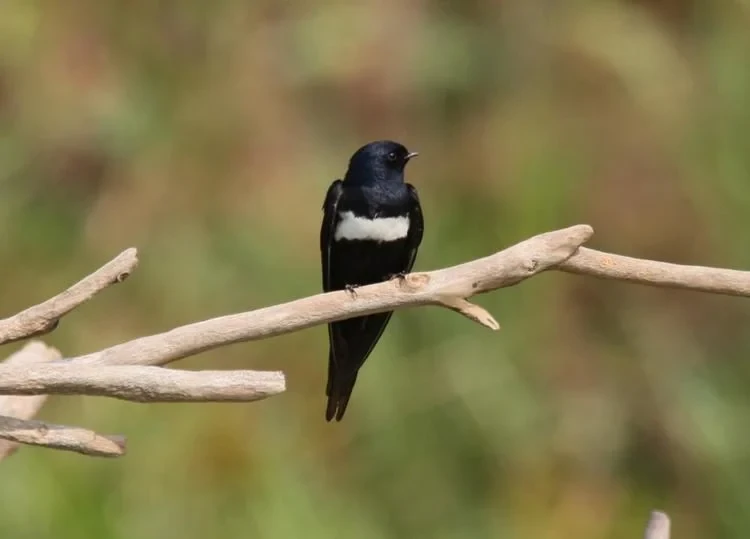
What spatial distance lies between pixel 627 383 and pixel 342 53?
102cm

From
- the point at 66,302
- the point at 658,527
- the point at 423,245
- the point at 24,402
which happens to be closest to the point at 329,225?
the point at 24,402

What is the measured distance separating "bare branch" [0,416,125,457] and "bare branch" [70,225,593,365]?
54 millimetres

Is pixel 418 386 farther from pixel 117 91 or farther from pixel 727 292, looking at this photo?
pixel 727 292

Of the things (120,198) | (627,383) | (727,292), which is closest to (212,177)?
(120,198)

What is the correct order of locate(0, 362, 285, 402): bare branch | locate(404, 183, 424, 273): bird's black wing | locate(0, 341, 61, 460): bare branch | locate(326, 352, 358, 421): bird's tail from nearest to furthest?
locate(0, 362, 285, 402): bare branch → locate(0, 341, 61, 460): bare branch → locate(326, 352, 358, 421): bird's tail → locate(404, 183, 424, 273): bird's black wing

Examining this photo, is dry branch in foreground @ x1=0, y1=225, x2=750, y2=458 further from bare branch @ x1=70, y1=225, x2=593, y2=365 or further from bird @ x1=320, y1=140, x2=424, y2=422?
bird @ x1=320, y1=140, x2=424, y2=422

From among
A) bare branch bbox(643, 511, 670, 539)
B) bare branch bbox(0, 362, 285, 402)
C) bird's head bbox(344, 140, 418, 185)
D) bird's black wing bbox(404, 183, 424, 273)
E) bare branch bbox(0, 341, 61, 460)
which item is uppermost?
bird's head bbox(344, 140, 418, 185)

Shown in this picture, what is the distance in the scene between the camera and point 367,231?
55.0 inches

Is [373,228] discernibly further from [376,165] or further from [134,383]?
[134,383]

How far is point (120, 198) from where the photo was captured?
8.73ft

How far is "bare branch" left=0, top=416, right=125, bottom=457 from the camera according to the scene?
0.88 m

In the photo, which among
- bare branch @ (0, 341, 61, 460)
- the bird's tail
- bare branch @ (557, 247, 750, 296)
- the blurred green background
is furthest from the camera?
the blurred green background

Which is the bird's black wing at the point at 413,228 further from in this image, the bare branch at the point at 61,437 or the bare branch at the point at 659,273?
the bare branch at the point at 61,437

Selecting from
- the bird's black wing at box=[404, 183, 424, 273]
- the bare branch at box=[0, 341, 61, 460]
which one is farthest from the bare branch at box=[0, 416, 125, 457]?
the bird's black wing at box=[404, 183, 424, 273]
